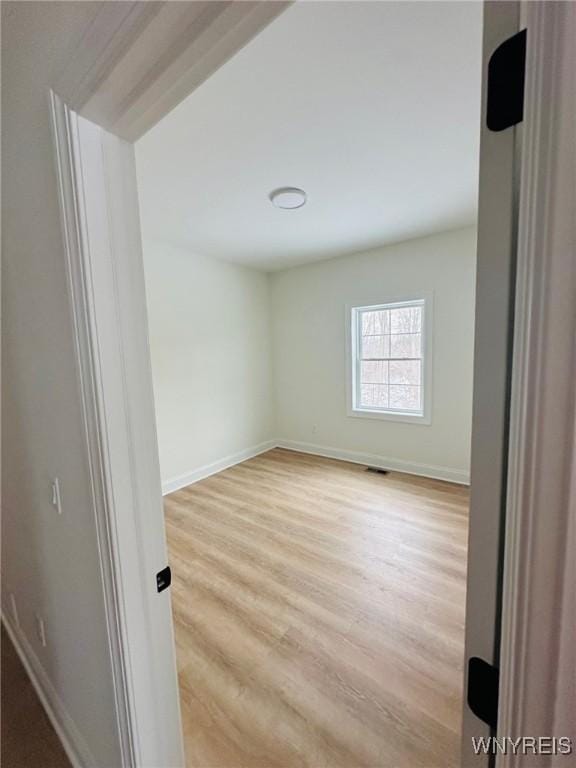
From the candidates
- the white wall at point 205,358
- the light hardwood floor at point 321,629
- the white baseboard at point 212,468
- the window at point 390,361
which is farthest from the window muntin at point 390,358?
the white baseboard at point 212,468

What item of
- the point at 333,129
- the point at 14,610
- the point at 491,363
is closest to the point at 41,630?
the point at 14,610

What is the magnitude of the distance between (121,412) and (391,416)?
354 cm

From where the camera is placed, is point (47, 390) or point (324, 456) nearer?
point (47, 390)

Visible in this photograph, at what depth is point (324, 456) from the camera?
4.50 m

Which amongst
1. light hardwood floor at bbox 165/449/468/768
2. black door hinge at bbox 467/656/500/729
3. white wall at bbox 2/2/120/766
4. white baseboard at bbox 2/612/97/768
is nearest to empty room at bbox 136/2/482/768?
light hardwood floor at bbox 165/449/468/768

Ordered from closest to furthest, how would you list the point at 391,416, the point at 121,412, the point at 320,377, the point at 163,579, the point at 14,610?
the point at 121,412
the point at 163,579
the point at 14,610
the point at 391,416
the point at 320,377

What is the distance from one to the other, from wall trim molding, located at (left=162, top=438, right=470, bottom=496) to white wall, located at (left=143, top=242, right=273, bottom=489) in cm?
3

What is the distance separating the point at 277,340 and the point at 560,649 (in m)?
4.61

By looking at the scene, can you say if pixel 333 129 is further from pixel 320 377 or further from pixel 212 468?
pixel 212 468

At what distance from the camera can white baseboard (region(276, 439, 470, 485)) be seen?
3.52 meters

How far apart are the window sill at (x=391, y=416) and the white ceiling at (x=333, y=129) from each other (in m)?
2.05

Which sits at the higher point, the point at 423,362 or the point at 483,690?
the point at 423,362

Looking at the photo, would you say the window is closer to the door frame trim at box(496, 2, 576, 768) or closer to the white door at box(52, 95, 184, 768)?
the white door at box(52, 95, 184, 768)

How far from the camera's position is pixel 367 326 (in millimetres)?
4059
